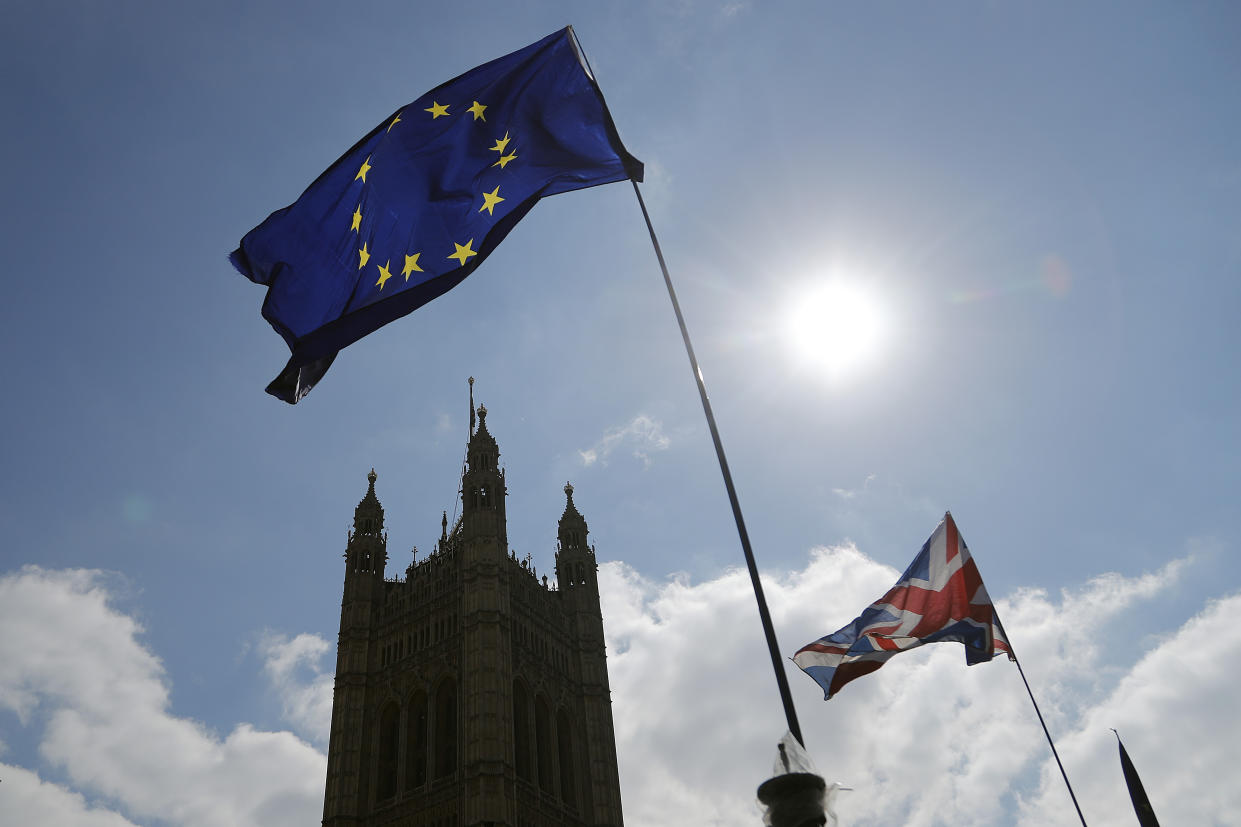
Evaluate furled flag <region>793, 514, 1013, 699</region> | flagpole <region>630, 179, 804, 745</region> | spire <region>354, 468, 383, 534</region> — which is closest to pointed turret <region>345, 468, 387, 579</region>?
spire <region>354, 468, 383, 534</region>

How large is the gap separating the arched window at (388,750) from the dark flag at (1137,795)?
42.4m

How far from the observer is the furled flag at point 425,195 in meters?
14.8

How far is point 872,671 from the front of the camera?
21.7 meters

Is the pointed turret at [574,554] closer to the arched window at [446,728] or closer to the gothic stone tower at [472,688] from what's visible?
the gothic stone tower at [472,688]

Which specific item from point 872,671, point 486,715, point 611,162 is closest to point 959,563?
point 872,671

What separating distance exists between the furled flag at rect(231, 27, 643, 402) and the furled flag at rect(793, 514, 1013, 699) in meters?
12.1

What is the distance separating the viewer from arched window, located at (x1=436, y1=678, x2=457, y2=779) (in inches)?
2111

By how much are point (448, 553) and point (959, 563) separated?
46435 mm

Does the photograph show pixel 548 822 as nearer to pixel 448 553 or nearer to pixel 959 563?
pixel 448 553

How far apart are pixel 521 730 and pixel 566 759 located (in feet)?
14.9

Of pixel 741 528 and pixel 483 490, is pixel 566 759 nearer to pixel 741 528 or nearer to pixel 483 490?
pixel 483 490

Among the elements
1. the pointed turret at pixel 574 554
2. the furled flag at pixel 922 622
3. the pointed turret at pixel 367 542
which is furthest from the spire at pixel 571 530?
the furled flag at pixel 922 622

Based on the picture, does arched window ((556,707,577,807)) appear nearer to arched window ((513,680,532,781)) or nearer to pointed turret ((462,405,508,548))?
arched window ((513,680,532,781))

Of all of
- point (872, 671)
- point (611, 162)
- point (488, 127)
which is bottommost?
point (872, 671)
